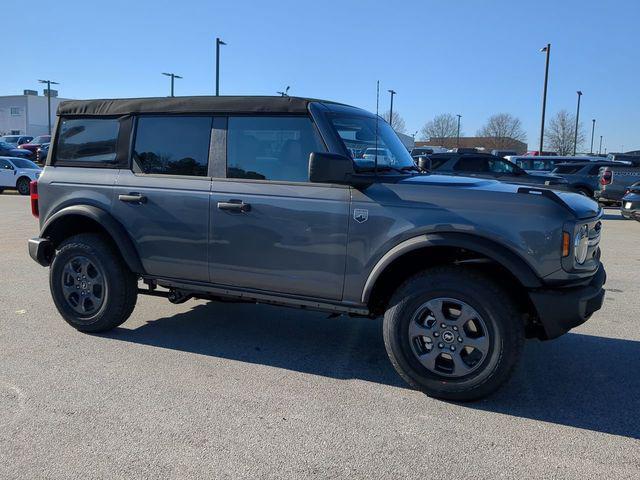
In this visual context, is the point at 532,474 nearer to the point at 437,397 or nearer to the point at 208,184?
the point at 437,397

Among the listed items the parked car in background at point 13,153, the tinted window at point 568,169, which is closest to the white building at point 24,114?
the parked car in background at point 13,153

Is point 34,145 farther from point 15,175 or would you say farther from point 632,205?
point 632,205

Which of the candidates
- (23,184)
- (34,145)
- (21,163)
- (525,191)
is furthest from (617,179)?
(34,145)

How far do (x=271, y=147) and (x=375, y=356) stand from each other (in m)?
Answer: 1.88

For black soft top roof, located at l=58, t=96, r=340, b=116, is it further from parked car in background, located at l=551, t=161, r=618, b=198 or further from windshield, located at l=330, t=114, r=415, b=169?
parked car in background, located at l=551, t=161, r=618, b=198

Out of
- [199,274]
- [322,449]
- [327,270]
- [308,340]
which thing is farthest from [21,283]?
[322,449]

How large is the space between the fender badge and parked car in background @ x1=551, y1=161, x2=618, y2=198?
1541 centimetres

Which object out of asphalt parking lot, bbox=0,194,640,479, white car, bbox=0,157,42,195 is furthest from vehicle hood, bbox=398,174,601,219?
white car, bbox=0,157,42,195

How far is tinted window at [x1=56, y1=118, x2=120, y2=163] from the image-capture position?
16.5ft

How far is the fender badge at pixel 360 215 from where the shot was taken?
3943 millimetres

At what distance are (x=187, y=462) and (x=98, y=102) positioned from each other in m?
3.45

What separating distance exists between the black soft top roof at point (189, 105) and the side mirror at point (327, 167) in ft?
2.15

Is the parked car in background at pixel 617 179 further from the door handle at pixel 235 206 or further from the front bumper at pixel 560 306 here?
the door handle at pixel 235 206

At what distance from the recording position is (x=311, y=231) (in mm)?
4109
